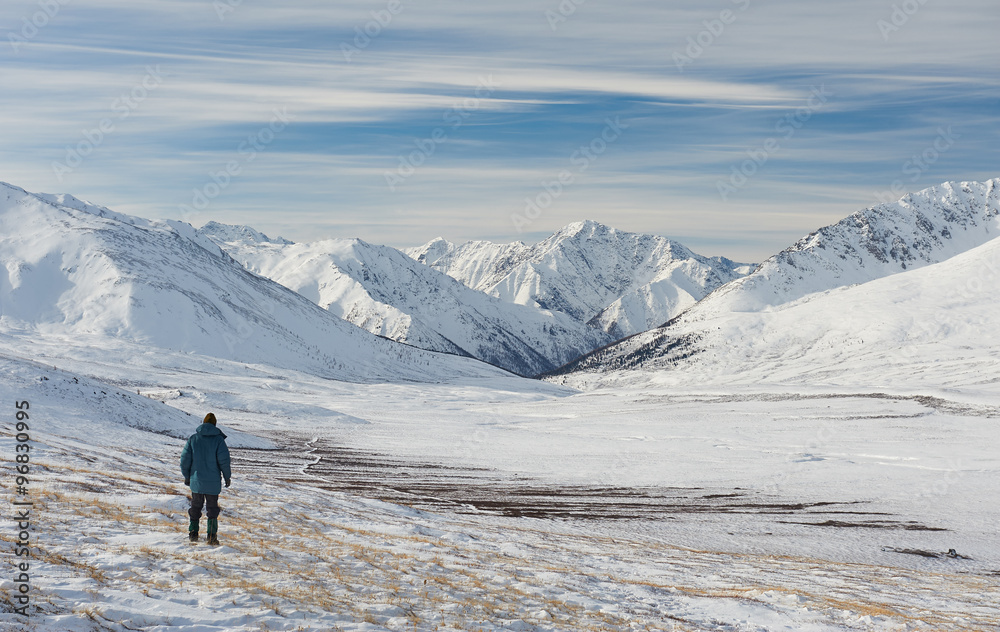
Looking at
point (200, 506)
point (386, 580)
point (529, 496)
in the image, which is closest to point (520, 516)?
point (529, 496)

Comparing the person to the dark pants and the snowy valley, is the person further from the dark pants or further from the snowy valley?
the snowy valley

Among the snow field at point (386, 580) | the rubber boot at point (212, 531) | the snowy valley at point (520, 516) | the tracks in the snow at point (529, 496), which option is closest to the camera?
the snow field at point (386, 580)

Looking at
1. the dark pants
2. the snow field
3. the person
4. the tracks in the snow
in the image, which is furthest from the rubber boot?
the tracks in the snow

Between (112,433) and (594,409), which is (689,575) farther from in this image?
(594,409)

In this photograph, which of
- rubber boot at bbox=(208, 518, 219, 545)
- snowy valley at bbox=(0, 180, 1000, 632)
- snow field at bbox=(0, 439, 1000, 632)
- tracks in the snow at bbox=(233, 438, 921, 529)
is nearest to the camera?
snow field at bbox=(0, 439, 1000, 632)

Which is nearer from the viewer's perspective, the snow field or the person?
the snow field

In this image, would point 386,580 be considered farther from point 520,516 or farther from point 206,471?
point 520,516

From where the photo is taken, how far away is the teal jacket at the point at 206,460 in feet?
48.9

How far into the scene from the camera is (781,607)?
51.3 ft

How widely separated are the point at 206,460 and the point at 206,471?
23 cm

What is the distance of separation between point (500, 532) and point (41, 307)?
194838 mm

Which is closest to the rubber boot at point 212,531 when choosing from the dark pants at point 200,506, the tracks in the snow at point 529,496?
the dark pants at point 200,506

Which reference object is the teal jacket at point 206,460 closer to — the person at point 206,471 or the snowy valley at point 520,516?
the person at point 206,471

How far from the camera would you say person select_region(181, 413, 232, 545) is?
14.8 m
